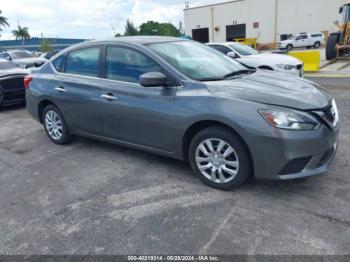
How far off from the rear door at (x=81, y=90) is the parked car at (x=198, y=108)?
1cm

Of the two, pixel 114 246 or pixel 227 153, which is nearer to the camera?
pixel 114 246

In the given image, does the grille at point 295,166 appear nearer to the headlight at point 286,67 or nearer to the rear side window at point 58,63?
the rear side window at point 58,63

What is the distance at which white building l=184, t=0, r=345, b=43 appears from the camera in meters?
39.4

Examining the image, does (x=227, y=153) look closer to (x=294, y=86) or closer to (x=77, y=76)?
(x=294, y=86)

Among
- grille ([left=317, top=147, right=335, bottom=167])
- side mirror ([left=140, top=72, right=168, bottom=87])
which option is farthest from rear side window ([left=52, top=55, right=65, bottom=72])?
grille ([left=317, top=147, right=335, bottom=167])

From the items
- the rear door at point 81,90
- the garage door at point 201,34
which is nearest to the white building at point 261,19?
the garage door at point 201,34

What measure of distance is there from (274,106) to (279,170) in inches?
23.8

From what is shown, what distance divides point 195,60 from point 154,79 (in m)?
0.78

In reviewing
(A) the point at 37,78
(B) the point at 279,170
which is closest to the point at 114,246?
(B) the point at 279,170

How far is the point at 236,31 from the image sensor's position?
153ft

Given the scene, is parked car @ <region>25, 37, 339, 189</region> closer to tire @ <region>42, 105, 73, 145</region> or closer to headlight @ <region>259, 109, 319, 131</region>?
headlight @ <region>259, 109, 319, 131</region>

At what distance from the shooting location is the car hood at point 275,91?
3.00 metres

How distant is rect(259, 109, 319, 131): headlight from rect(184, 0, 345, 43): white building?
Answer: 41004 millimetres

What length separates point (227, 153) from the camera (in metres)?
3.23
